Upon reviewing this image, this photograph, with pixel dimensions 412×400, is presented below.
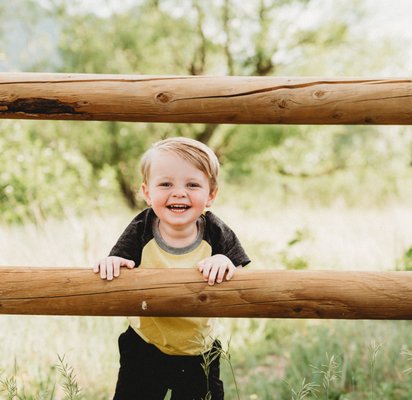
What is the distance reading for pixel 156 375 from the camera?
6.95ft

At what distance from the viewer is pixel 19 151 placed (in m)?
8.36

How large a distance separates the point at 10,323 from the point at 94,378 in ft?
2.21

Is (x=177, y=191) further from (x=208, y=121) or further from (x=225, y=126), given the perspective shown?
(x=225, y=126)

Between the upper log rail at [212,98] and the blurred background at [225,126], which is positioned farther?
the blurred background at [225,126]

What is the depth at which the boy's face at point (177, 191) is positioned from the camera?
201 cm

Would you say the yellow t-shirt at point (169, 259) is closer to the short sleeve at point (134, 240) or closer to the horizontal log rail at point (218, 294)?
the short sleeve at point (134, 240)

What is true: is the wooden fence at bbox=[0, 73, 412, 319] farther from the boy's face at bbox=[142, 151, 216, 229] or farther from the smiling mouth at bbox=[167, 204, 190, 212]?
the smiling mouth at bbox=[167, 204, 190, 212]

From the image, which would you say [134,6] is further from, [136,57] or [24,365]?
[24,365]

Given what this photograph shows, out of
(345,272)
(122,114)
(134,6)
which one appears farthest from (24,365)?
(134,6)

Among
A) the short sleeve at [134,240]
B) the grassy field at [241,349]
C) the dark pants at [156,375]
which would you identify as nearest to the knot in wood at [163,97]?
the short sleeve at [134,240]

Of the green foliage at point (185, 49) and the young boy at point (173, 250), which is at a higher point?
the green foliage at point (185, 49)

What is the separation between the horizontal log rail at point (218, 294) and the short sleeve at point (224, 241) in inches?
9.3

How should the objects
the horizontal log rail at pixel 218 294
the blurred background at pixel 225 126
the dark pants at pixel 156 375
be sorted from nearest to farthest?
the horizontal log rail at pixel 218 294, the dark pants at pixel 156 375, the blurred background at pixel 225 126

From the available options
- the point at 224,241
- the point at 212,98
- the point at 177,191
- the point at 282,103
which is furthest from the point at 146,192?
the point at 282,103
